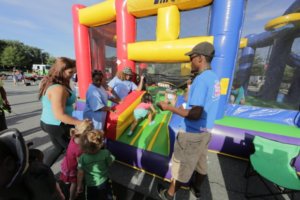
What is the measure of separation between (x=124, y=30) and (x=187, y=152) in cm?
338

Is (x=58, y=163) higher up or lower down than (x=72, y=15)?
lower down

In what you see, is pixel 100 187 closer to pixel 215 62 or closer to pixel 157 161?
pixel 157 161

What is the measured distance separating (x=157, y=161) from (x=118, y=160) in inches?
29.0

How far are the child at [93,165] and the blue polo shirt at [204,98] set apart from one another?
0.90 m

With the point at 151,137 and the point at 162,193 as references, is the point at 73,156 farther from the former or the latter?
the point at 151,137

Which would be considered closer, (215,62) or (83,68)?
(215,62)

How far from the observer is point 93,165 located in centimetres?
152

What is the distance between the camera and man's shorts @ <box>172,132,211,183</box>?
1601 millimetres

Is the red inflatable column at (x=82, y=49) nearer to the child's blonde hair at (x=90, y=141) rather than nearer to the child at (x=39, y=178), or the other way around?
the child's blonde hair at (x=90, y=141)

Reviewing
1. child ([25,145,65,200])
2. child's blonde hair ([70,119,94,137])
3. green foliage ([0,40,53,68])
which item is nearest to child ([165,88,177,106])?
child's blonde hair ([70,119,94,137])

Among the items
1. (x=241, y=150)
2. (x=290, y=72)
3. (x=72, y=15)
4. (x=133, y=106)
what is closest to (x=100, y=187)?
(x=133, y=106)

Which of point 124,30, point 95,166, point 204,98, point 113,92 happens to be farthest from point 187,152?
point 124,30

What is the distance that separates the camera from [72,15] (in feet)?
16.2

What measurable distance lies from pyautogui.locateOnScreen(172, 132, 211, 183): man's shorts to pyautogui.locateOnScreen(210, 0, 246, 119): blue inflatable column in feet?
6.05
